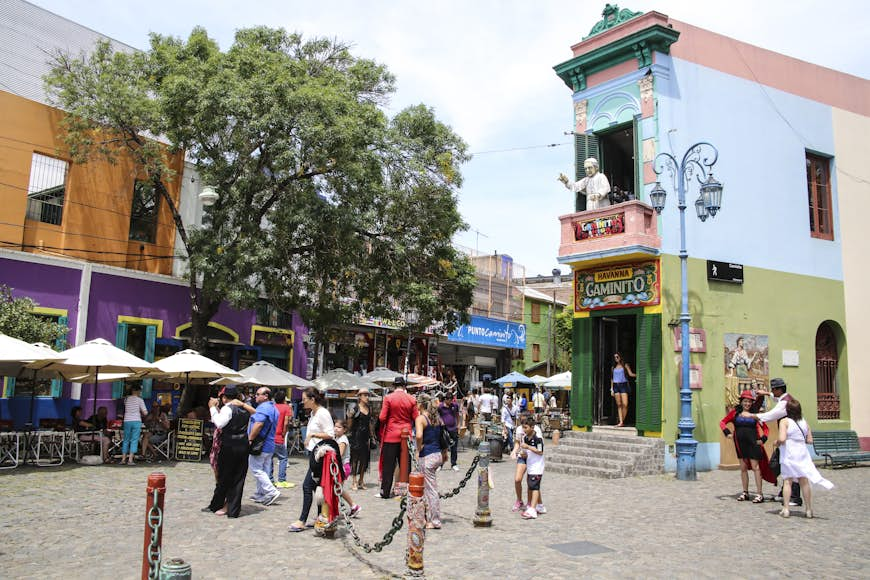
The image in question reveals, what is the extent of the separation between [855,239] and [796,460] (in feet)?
41.9

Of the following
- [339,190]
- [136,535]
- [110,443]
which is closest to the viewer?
[136,535]

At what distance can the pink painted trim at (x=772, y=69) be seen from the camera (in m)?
16.9

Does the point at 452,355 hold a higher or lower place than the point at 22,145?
lower

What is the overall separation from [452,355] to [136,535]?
2988 centimetres

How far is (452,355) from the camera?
1478 inches

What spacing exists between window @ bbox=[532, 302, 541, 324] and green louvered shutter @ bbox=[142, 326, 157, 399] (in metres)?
26.3

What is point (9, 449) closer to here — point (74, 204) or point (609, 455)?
point (74, 204)

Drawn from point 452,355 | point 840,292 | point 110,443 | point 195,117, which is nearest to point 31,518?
point 110,443

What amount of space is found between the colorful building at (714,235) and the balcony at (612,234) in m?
0.04

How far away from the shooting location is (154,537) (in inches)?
201

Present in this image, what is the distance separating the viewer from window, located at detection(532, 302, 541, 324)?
42.3 m

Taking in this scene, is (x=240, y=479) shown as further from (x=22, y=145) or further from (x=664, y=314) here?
(x=22, y=145)

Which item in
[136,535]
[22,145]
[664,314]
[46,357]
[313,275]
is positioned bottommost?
[136,535]

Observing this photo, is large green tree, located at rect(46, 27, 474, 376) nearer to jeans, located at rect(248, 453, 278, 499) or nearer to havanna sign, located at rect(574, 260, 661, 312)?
havanna sign, located at rect(574, 260, 661, 312)
